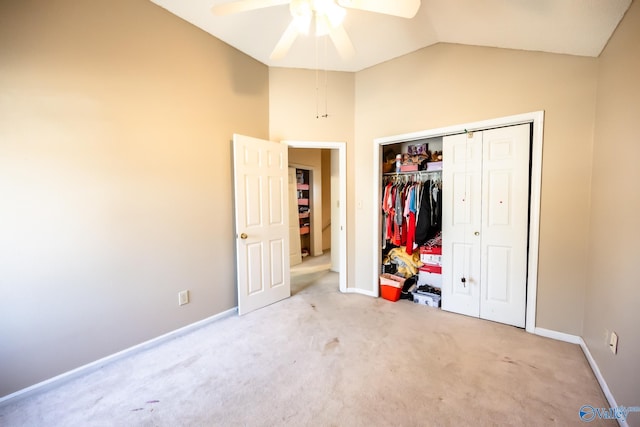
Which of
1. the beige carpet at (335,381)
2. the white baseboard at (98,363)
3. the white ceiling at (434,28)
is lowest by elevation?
the beige carpet at (335,381)

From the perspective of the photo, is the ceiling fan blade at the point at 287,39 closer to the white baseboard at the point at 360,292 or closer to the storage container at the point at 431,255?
the storage container at the point at 431,255

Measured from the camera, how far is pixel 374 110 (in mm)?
3355

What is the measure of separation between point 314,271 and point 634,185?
12.9 ft

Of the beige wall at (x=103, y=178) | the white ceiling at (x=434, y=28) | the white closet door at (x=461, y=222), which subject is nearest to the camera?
the beige wall at (x=103, y=178)

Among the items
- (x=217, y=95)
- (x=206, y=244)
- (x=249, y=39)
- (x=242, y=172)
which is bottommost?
(x=206, y=244)

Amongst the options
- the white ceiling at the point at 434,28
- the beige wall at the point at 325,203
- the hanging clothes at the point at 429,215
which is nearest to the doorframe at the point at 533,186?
the white ceiling at the point at 434,28

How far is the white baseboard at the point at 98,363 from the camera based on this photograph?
1.72m

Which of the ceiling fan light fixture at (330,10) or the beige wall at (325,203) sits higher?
the ceiling fan light fixture at (330,10)

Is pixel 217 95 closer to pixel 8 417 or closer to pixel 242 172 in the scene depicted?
pixel 242 172

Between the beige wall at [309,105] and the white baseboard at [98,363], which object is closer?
the white baseboard at [98,363]

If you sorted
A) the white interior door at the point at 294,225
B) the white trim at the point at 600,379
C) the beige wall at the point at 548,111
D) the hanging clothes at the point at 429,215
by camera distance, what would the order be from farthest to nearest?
the white interior door at the point at 294,225 → the hanging clothes at the point at 429,215 → the beige wall at the point at 548,111 → the white trim at the point at 600,379

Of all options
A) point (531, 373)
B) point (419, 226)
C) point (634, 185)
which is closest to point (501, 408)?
point (531, 373)

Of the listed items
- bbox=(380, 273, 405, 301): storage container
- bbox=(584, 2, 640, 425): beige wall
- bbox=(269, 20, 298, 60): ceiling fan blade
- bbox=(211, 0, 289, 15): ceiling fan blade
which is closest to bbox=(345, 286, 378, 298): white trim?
bbox=(380, 273, 405, 301): storage container

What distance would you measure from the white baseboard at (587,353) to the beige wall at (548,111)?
0.05 meters
